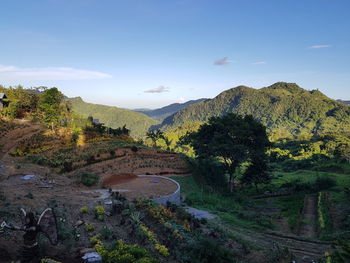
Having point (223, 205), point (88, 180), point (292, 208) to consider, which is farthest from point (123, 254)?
point (292, 208)

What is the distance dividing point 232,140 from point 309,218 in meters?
10.4

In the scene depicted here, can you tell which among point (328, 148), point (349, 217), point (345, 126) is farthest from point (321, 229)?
point (345, 126)

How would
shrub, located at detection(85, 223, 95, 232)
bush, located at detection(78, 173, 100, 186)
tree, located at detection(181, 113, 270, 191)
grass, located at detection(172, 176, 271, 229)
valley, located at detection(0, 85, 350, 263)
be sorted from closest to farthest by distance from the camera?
valley, located at detection(0, 85, 350, 263) → shrub, located at detection(85, 223, 95, 232) → grass, located at detection(172, 176, 271, 229) → bush, located at detection(78, 173, 100, 186) → tree, located at detection(181, 113, 270, 191)

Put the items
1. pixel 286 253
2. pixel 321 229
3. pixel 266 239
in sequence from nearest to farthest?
pixel 286 253 → pixel 266 239 → pixel 321 229

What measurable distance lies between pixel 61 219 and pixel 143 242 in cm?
316

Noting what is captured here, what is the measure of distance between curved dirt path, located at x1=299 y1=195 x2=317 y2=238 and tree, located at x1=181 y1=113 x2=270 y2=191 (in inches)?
239

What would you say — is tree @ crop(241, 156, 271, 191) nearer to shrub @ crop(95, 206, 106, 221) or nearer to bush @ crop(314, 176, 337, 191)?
bush @ crop(314, 176, 337, 191)

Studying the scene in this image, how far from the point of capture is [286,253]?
9664mm

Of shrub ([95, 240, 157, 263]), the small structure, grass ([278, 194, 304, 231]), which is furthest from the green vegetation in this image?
the small structure

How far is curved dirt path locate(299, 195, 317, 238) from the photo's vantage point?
601 inches

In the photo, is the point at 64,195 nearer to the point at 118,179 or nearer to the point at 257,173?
the point at 118,179

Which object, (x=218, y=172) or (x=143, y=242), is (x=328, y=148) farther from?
(x=143, y=242)

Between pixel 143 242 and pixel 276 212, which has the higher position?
pixel 143 242

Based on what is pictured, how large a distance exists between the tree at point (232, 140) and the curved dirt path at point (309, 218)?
6.07 meters
